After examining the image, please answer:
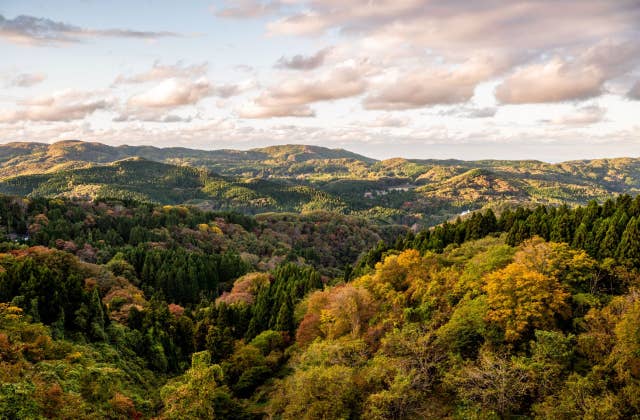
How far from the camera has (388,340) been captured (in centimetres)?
5216

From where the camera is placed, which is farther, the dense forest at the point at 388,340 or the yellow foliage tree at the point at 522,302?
the yellow foliage tree at the point at 522,302

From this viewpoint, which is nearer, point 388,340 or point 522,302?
point 522,302

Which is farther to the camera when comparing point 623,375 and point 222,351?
point 222,351

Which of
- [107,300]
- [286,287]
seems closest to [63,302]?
[107,300]

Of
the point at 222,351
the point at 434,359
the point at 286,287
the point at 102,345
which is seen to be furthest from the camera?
the point at 286,287

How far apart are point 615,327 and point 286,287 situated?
3042 inches

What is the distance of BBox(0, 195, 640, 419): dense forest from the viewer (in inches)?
1650

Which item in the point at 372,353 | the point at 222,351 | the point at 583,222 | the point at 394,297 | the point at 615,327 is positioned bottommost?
the point at 222,351

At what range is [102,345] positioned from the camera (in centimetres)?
7356

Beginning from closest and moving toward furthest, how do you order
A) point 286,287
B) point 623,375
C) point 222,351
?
point 623,375 < point 222,351 < point 286,287

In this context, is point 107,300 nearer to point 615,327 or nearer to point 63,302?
point 63,302

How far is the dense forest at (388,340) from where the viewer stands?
41906 mm

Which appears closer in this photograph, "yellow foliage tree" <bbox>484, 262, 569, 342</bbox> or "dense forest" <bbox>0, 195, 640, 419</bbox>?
"dense forest" <bbox>0, 195, 640, 419</bbox>

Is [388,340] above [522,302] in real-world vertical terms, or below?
below
